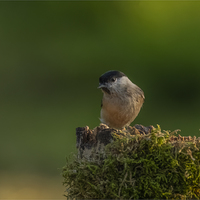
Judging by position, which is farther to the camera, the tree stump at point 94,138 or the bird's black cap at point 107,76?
the bird's black cap at point 107,76

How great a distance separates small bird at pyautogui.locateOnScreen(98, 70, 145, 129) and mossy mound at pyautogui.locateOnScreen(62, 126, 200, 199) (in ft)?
6.80

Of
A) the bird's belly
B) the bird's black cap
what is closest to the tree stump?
the bird's black cap

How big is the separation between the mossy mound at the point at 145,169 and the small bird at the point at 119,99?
207cm

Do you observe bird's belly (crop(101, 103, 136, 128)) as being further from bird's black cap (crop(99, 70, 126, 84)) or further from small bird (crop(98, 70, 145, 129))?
bird's black cap (crop(99, 70, 126, 84))

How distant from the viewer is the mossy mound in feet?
9.78

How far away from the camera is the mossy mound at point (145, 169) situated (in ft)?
9.78

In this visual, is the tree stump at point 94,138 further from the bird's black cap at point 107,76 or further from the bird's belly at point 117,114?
the bird's belly at point 117,114

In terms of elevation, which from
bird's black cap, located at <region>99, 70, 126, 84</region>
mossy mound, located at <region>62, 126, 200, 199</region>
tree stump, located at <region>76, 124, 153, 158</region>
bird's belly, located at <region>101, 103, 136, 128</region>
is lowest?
mossy mound, located at <region>62, 126, 200, 199</region>

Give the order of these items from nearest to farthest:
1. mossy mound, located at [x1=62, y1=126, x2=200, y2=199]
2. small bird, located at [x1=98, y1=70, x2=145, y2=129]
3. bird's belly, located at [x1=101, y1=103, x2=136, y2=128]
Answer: mossy mound, located at [x1=62, y1=126, x2=200, y2=199]
small bird, located at [x1=98, y1=70, x2=145, y2=129]
bird's belly, located at [x1=101, y1=103, x2=136, y2=128]

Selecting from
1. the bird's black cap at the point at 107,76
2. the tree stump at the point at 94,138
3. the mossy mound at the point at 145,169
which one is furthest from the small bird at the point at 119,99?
the mossy mound at the point at 145,169

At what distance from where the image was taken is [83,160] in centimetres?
322

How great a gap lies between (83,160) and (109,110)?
2.30 meters

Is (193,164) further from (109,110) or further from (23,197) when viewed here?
(23,197)

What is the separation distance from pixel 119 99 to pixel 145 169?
2.41 metres
